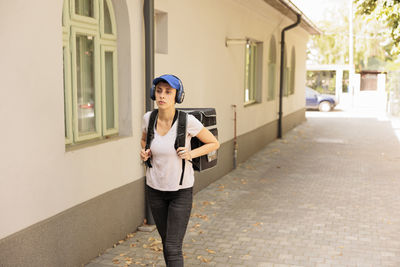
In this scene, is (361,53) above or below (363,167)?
above

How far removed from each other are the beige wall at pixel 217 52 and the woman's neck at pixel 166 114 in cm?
312

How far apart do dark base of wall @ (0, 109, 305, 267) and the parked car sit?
2438 cm

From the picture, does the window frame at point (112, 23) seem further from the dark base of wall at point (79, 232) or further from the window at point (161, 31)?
the dark base of wall at point (79, 232)

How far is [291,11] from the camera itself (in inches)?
576

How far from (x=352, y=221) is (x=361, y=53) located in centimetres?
3881

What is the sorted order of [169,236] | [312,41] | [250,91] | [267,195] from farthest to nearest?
1. [312,41]
2. [250,91]
3. [267,195]
4. [169,236]

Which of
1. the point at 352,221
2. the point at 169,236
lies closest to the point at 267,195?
the point at 352,221

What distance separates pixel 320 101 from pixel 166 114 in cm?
2699

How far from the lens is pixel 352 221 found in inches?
280

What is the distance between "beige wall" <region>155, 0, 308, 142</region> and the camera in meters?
7.79

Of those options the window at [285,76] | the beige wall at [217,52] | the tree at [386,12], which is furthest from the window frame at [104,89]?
the window at [285,76]

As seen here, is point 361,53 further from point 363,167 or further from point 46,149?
point 46,149

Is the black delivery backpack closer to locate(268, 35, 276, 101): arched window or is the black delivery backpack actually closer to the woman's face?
the woman's face

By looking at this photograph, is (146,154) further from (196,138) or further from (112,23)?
(112,23)
